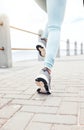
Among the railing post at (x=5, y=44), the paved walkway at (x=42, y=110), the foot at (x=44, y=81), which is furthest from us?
the railing post at (x=5, y=44)

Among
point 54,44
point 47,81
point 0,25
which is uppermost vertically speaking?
point 0,25

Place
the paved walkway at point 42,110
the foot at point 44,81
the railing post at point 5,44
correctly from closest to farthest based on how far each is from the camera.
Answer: the paved walkway at point 42,110 → the foot at point 44,81 → the railing post at point 5,44

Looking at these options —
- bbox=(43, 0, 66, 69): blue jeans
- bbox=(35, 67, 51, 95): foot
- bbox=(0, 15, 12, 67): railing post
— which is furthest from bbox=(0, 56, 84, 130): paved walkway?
bbox=(0, 15, 12, 67): railing post

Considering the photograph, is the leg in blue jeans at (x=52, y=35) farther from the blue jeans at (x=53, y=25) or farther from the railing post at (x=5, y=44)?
the railing post at (x=5, y=44)

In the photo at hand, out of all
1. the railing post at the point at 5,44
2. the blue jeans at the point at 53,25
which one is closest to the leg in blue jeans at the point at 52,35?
the blue jeans at the point at 53,25

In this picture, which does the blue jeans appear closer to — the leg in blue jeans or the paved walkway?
the leg in blue jeans

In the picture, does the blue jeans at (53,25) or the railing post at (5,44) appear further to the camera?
the railing post at (5,44)

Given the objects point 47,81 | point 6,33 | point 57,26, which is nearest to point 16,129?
point 47,81

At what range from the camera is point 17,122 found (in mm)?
1080

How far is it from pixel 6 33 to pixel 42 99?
111 inches

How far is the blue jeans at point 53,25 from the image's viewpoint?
5.43 feet

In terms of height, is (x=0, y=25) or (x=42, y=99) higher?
(x=0, y=25)

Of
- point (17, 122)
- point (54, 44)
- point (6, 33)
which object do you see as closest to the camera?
point (17, 122)

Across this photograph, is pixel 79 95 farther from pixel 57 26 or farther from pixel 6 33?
→ pixel 6 33
